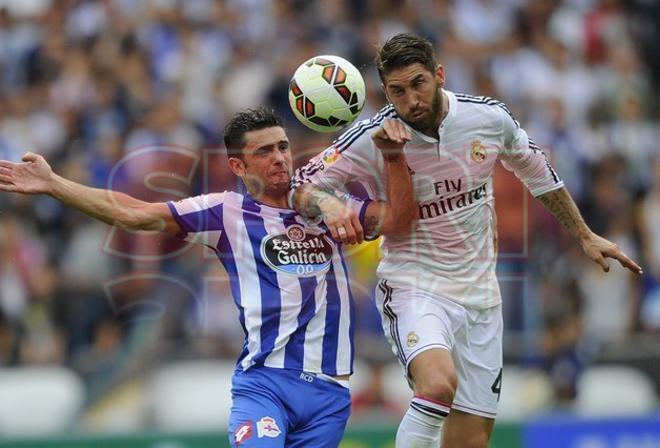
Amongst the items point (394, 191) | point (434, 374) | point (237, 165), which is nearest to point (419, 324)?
point (434, 374)

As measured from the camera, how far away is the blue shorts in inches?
275

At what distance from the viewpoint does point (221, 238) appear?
7270mm

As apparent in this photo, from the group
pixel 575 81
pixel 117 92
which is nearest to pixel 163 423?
pixel 117 92

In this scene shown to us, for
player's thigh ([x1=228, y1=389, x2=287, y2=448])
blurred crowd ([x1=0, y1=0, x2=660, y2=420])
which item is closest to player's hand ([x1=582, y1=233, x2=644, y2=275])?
player's thigh ([x1=228, y1=389, x2=287, y2=448])

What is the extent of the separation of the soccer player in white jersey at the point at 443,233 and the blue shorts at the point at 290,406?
1.29ft

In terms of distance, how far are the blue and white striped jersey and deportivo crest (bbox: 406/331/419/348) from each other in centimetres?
32

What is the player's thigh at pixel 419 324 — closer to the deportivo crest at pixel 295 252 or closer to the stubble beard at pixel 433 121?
the deportivo crest at pixel 295 252

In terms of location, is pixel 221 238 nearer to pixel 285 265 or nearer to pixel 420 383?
pixel 285 265

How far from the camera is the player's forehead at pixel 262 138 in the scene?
7.16 meters

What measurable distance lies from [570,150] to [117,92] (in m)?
4.73

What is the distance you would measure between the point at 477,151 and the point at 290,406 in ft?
5.74

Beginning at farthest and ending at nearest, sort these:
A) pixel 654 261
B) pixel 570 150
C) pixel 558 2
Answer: pixel 558 2 < pixel 570 150 < pixel 654 261

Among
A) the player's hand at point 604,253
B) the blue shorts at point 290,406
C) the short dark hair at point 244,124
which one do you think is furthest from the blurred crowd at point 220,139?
the blue shorts at point 290,406

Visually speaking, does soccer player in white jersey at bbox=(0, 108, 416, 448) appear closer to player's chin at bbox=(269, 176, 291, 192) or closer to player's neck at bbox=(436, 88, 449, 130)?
player's chin at bbox=(269, 176, 291, 192)
